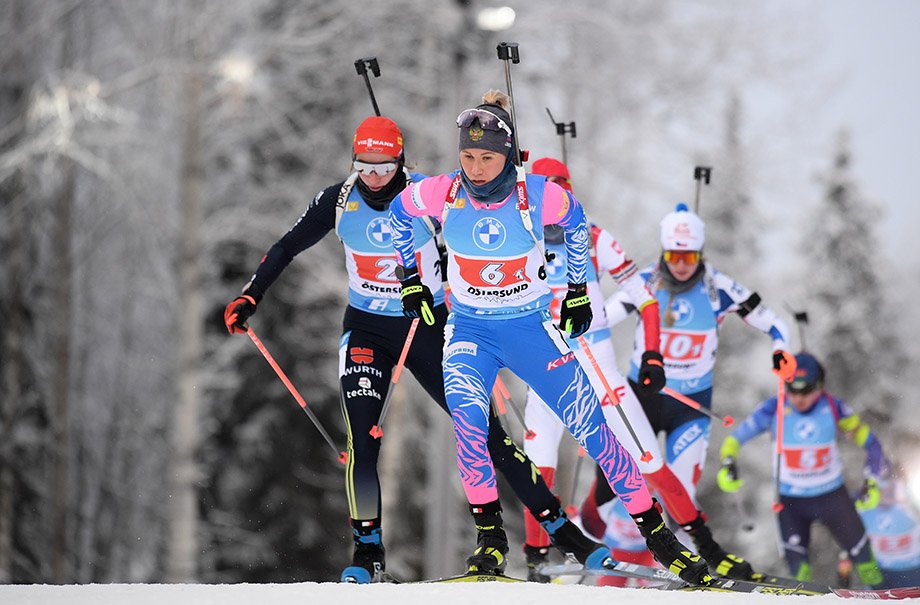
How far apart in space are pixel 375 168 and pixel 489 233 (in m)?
0.94

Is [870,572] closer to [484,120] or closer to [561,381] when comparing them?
[561,381]

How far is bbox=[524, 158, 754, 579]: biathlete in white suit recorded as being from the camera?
20.7 feet

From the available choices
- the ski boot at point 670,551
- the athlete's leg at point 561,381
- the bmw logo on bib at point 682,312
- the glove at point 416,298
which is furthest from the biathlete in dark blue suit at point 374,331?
the bmw logo on bib at point 682,312

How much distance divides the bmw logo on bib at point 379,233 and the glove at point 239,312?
75 cm

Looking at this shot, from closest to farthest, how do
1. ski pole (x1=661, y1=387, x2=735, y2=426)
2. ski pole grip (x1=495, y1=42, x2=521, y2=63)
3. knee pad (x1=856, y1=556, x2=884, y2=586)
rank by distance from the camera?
ski pole grip (x1=495, y1=42, x2=521, y2=63), ski pole (x1=661, y1=387, x2=735, y2=426), knee pad (x1=856, y1=556, x2=884, y2=586)

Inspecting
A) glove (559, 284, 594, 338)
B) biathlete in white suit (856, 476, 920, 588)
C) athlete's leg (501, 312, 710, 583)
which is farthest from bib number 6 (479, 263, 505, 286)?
biathlete in white suit (856, 476, 920, 588)

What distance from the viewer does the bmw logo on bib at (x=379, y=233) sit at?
19.2ft

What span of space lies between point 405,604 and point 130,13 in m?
14.2

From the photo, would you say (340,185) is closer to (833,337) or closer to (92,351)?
(92,351)

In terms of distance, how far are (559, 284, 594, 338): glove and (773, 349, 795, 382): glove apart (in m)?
1.98

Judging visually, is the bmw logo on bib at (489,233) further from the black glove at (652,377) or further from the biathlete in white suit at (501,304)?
the black glove at (652,377)

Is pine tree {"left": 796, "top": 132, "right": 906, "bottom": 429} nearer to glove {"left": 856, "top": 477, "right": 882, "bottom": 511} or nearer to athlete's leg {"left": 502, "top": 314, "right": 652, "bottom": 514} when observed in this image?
glove {"left": 856, "top": 477, "right": 882, "bottom": 511}

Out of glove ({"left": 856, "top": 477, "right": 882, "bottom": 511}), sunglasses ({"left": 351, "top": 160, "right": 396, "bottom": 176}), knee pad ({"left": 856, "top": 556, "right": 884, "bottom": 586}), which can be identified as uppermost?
sunglasses ({"left": 351, "top": 160, "right": 396, "bottom": 176})

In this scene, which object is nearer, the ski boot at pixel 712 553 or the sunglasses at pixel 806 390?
the ski boot at pixel 712 553
